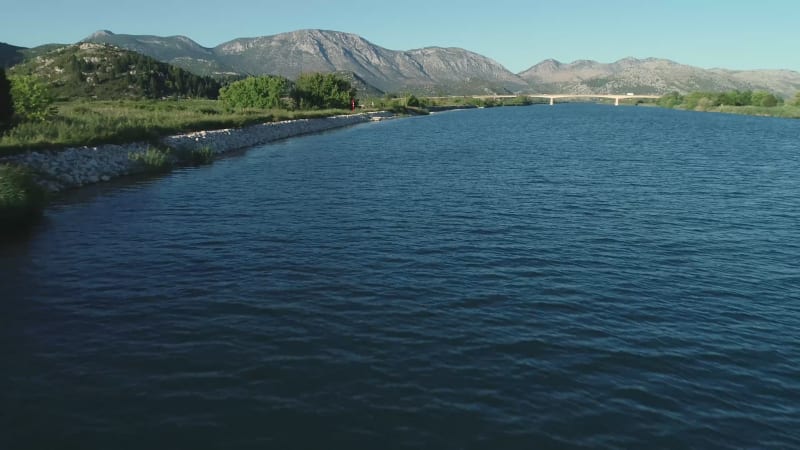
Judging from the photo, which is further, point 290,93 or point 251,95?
point 290,93

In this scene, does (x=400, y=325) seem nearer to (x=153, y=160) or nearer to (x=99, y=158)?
(x=99, y=158)

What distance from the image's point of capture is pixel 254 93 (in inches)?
5064

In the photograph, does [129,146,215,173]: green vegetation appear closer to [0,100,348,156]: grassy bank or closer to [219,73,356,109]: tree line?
[0,100,348,156]: grassy bank

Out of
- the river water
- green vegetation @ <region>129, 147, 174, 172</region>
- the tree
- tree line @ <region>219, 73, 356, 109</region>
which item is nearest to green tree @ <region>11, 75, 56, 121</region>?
the tree

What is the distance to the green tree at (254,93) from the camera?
127050mm

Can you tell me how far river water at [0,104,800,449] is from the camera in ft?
40.4

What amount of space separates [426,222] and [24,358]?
21.7 meters

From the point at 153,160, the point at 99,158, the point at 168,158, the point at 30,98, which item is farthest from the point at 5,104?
the point at 168,158

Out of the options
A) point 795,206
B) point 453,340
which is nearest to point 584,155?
point 795,206

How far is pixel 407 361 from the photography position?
15133mm

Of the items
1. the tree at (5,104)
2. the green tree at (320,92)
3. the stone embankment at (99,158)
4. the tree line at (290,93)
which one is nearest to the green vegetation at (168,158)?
the stone embankment at (99,158)

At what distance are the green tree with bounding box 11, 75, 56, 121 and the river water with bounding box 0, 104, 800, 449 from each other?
26611 millimetres

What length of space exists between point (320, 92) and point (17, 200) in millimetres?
134080

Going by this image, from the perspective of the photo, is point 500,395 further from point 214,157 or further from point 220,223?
point 214,157
